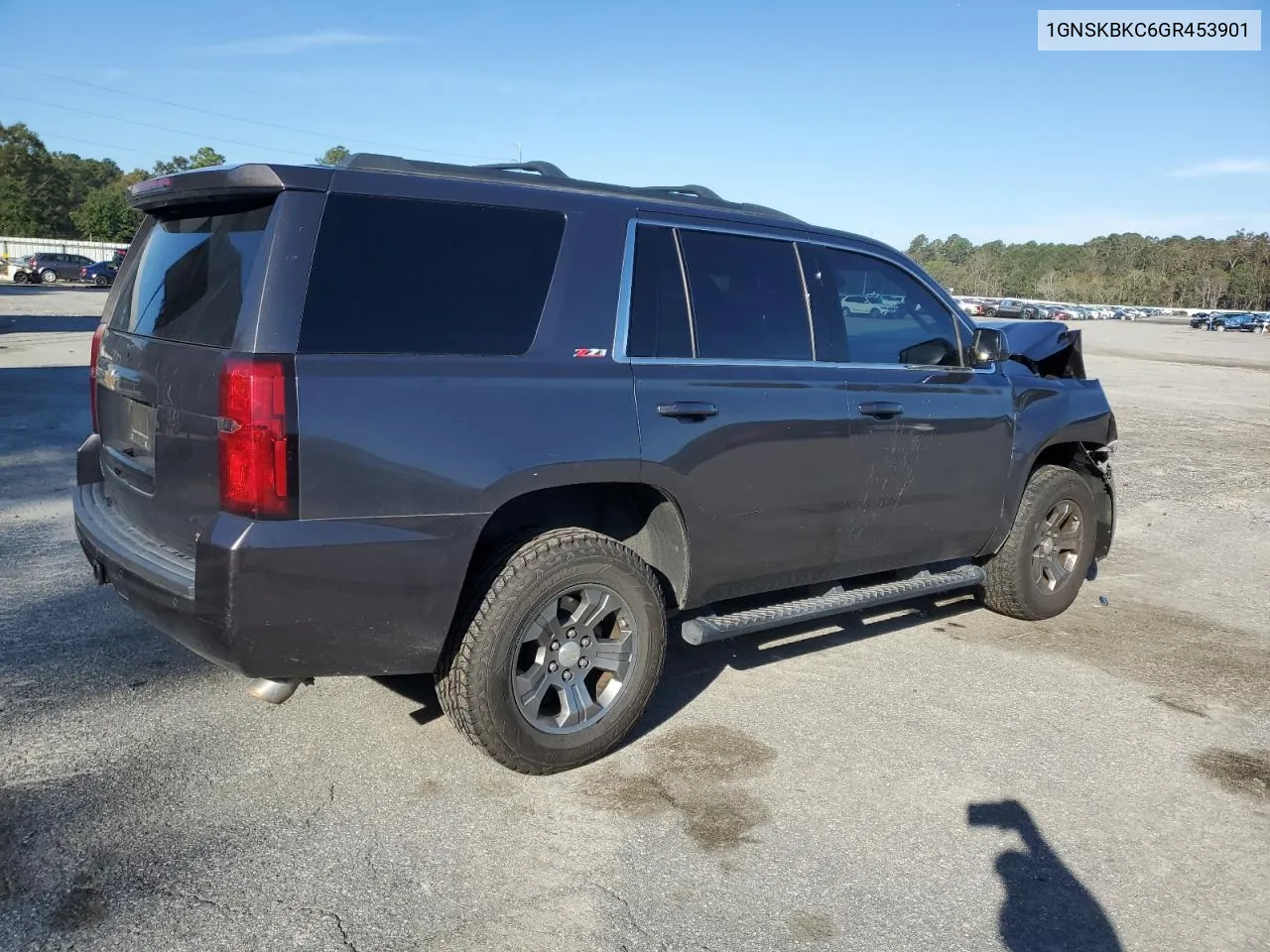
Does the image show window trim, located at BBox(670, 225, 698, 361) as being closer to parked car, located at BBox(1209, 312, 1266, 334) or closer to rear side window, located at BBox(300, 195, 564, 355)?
rear side window, located at BBox(300, 195, 564, 355)

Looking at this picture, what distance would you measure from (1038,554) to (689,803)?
3056 mm

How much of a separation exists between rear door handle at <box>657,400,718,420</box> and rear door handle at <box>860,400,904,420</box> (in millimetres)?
895

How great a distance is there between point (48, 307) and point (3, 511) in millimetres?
27313

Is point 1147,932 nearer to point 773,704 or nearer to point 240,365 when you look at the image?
point 773,704

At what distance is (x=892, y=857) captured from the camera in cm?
329

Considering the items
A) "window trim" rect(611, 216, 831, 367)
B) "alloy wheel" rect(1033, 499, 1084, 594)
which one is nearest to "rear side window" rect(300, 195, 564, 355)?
"window trim" rect(611, 216, 831, 367)

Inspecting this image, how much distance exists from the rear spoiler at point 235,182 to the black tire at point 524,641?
1.37 metres

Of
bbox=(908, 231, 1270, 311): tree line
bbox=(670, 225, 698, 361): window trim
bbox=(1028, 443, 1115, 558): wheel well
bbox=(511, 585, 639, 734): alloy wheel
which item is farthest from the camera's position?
bbox=(908, 231, 1270, 311): tree line

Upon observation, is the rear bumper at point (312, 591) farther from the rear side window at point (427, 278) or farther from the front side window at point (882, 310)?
the front side window at point (882, 310)

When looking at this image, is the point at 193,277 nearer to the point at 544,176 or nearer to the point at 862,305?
the point at 544,176

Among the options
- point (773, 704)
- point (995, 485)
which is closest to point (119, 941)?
point (773, 704)

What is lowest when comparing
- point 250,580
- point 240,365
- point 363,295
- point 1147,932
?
point 1147,932

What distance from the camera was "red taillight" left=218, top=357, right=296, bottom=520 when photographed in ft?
9.82

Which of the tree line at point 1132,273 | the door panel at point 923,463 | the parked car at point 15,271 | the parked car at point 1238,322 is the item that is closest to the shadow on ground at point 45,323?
the door panel at point 923,463
